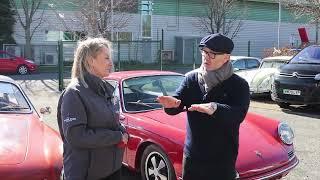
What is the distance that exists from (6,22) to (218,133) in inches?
1151

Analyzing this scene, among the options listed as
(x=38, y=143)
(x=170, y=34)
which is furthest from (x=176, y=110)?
(x=170, y=34)

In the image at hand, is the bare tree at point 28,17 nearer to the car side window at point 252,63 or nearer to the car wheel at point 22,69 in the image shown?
the car wheel at point 22,69

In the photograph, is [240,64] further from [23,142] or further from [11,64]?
[11,64]

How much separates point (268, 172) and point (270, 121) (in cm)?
105

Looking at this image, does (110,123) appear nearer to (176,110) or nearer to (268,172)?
(176,110)

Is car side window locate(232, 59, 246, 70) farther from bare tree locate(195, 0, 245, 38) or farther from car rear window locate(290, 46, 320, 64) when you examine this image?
bare tree locate(195, 0, 245, 38)

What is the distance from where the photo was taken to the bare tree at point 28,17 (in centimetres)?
2981

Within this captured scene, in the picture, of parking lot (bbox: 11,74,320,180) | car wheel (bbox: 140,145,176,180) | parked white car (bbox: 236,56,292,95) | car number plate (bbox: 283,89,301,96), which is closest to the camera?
car wheel (bbox: 140,145,176,180)

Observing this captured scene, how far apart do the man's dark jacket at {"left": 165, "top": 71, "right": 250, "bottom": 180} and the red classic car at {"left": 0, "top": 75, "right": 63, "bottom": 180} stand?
130 cm

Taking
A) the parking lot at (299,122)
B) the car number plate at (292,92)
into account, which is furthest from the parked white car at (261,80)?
the car number plate at (292,92)

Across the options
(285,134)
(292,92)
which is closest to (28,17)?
(292,92)

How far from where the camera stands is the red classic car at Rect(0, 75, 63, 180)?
3.87m

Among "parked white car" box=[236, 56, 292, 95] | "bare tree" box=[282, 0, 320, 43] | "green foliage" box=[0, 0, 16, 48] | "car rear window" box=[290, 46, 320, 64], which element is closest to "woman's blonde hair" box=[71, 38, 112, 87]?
"car rear window" box=[290, 46, 320, 64]

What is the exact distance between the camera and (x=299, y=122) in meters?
10.1
